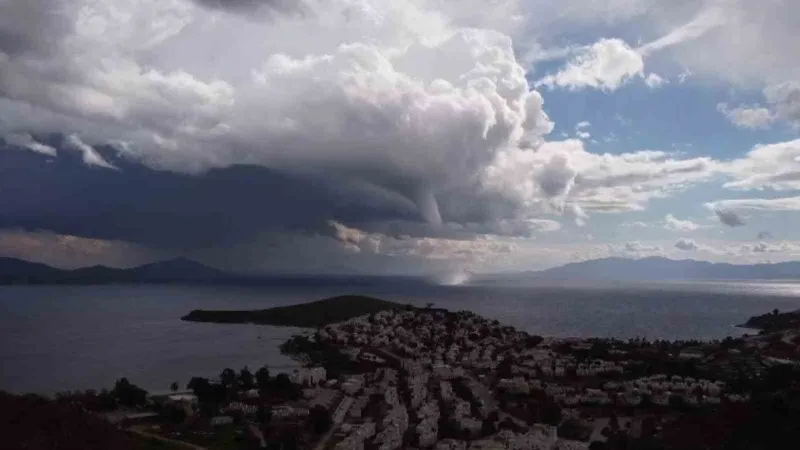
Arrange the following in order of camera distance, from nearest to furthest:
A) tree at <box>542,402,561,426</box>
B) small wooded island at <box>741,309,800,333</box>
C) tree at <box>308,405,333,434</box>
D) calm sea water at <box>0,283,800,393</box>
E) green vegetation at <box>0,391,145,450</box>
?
green vegetation at <box>0,391,145,450</box>
tree at <box>308,405,333,434</box>
tree at <box>542,402,561,426</box>
calm sea water at <box>0,283,800,393</box>
small wooded island at <box>741,309,800,333</box>

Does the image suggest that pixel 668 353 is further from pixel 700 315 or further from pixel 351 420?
pixel 700 315

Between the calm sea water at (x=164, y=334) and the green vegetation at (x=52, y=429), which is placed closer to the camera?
the green vegetation at (x=52, y=429)

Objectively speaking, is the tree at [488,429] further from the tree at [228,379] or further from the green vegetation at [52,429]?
the tree at [228,379]

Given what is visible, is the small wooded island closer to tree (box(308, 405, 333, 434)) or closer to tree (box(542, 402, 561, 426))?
tree (box(542, 402, 561, 426))

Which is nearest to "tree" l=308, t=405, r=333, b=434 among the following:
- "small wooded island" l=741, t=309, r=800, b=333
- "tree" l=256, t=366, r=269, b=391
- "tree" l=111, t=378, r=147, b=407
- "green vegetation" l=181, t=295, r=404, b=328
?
"tree" l=256, t=366, r=269, b=391

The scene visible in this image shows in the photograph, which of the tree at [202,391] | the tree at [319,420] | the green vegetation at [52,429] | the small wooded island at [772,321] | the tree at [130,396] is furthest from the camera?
the small wooded island at [772,321]

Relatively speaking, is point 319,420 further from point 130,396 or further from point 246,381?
point 246,381

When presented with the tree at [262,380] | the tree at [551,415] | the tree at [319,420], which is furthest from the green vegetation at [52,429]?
the tree at [551,415]

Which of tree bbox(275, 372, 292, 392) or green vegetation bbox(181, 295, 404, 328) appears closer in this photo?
tree bbox(275, 372, 292, 392)
